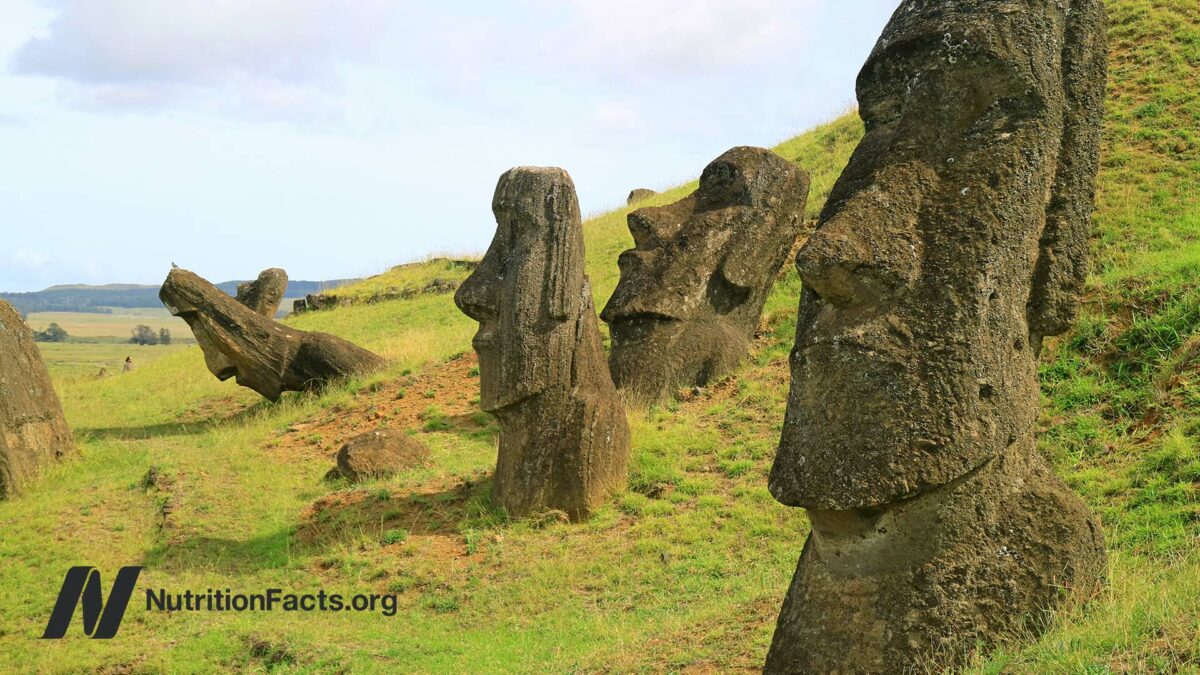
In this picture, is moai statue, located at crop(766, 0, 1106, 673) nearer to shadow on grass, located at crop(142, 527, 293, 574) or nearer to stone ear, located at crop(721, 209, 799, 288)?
shadow on grass, located at crop(142, 527, 293, 574)

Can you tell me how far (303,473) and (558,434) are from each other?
4.33 m

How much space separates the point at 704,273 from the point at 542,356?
464cm

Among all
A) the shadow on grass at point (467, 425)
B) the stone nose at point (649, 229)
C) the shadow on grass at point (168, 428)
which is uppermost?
the stone nose at point (649, 229)

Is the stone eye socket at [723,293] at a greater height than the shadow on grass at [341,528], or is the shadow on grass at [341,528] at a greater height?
the stone eye socket at [723,293]

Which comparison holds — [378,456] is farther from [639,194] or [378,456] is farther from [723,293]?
[639,194]

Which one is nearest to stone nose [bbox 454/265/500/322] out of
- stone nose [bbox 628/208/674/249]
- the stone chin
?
stone nose [bbox 628/208/674/249]

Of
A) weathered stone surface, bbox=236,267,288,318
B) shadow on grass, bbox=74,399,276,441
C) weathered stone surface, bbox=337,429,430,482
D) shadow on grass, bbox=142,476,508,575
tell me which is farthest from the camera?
weathered stone surface, bbox=236,267,288,318

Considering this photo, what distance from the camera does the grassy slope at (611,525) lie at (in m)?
7.93

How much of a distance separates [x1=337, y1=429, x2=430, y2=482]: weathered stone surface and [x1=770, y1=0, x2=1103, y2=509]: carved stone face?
339 inches

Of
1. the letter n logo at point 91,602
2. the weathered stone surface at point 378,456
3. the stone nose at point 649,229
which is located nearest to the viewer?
the letter n logo at point 91,602

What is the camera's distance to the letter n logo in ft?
32.7

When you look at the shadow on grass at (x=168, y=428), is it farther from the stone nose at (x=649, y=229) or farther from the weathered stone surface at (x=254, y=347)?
the stone nose at (x=649, y=229)

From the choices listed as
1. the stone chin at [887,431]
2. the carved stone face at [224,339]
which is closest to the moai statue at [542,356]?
the stone chin at [887,431]

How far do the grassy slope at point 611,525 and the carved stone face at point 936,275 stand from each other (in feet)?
3.60
